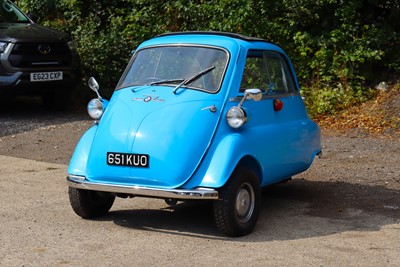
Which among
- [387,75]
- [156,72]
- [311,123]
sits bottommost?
[387,75]

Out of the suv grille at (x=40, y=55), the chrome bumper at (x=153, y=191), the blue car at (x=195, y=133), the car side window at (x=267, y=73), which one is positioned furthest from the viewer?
the suv grille at (x=40, y=55)

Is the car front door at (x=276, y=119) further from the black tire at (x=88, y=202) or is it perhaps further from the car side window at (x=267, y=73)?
the black tire at (x=88, y=202)

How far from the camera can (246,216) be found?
23.8 feet

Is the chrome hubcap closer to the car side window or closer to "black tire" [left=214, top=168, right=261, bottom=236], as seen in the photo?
"black tire" [left=214, top=168, right=261, bottom=236]

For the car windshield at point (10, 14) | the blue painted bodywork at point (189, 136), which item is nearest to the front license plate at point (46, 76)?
the car windshield at point (10, 14)

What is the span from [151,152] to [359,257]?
1.92 m

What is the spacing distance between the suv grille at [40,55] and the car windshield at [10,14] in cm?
131

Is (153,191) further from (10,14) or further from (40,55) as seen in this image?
(10,14)

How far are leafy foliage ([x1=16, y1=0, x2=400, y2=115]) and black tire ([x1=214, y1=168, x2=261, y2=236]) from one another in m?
5.80

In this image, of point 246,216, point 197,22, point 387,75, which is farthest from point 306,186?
point 197,22

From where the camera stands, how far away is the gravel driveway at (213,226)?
6.52 metres

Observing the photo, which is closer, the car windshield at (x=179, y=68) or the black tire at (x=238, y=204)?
the black tire at (x=238, y=204)

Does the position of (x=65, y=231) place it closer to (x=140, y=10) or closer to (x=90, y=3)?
(x=140, y=10)

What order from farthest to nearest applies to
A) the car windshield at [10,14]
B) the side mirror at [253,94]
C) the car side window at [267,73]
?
1. the car windshield at [10,14]
2. the car side window at [267,73]
3. the side mirror at [253,94]
